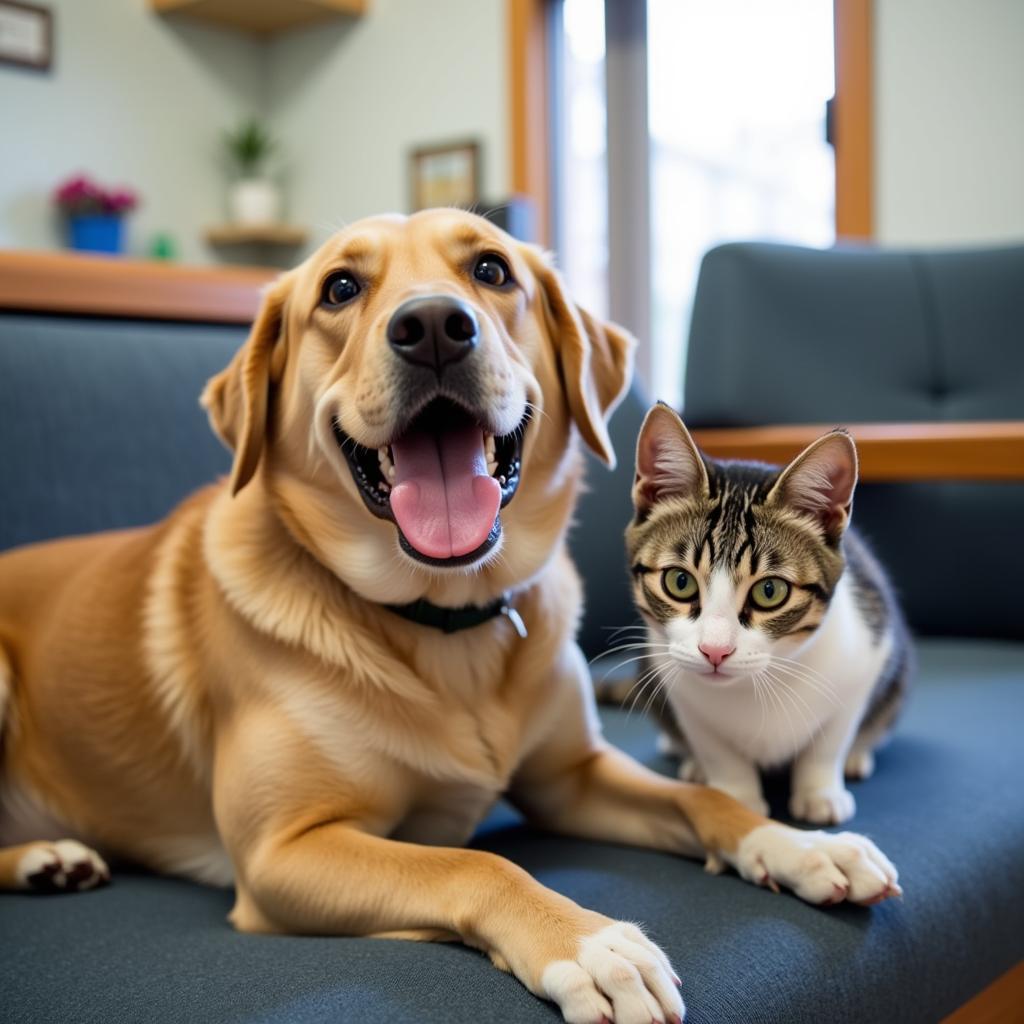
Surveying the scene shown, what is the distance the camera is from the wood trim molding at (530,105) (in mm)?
4902

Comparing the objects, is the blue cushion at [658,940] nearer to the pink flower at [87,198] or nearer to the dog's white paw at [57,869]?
the dog's white paw at [57,869]

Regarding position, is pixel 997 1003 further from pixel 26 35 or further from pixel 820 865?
pixel 26 35

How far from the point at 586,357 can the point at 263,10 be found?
491cm

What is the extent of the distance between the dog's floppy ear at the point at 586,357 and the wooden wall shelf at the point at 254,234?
4571 mm

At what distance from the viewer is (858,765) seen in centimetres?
154

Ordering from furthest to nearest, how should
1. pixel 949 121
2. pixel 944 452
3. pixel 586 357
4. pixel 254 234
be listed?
pixel 254 234, pixel 949 121, pixel 944 452, pixel 586 357

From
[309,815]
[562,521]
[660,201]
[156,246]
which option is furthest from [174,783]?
[156,246]

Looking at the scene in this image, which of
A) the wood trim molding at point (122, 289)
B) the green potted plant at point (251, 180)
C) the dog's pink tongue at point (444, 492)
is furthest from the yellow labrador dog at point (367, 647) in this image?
the green potted plant at point (251, 180)

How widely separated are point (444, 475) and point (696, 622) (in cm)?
31

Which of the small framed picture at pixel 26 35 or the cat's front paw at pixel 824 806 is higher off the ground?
the small framed picture at pixel 26 35

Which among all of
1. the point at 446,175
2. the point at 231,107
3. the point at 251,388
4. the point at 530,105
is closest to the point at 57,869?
the point at 251,388

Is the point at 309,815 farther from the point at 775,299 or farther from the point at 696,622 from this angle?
the point at 775,299

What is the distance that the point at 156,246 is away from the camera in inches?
219

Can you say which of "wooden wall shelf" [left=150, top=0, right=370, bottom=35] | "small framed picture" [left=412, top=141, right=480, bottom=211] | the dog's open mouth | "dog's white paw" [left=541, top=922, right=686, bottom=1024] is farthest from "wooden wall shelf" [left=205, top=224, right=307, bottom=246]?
"dog's white paw" [left=541, top=922, right=686, bottom=1024]
